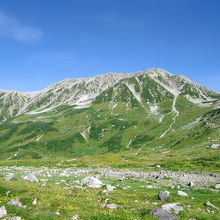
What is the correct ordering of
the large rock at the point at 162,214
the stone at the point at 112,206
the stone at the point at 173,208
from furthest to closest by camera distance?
1. the stone at the point at 112,206
2. the stone at the point at 173,208
3. the large rock at the point at 162,214

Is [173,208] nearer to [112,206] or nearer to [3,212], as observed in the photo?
[112,206]

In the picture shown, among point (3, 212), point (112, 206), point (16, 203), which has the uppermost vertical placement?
point (112, 206)

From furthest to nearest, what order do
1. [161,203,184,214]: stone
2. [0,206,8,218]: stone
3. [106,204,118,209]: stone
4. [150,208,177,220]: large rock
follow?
[106,204,118,209]: stone < [161,203,184,214]: stone < [0,206,8,218]: stone < [150,208,177,220]: large rock

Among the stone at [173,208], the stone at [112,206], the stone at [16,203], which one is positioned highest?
the stone at [173,208]

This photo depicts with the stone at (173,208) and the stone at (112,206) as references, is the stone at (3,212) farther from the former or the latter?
the stone at (173,208)

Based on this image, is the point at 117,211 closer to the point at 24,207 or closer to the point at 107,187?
the point at 24,207

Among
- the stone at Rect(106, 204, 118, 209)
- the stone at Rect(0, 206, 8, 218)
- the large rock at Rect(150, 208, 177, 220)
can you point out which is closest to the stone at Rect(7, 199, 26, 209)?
the stone at Rect(0, 206, 8, 218)

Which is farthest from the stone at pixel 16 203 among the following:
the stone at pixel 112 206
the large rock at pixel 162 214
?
the large rock at pixel 162 214

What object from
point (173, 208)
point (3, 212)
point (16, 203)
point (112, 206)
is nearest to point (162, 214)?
point (173, 208)

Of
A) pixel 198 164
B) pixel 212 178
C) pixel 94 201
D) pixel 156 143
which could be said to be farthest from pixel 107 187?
pixel 156 143

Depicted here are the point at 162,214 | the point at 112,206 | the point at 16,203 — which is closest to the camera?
→ the point at 162,214

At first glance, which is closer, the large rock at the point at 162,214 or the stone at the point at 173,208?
the large rock at the point at 162,214

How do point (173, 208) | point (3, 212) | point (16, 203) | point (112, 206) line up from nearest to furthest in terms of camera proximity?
point (3, 212) < point (173, 208) < point (112, 206) < point (16, 203)

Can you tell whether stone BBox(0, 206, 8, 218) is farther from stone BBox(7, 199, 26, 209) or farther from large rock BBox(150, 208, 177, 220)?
large rock BBox(150, 208, 177, 220)
